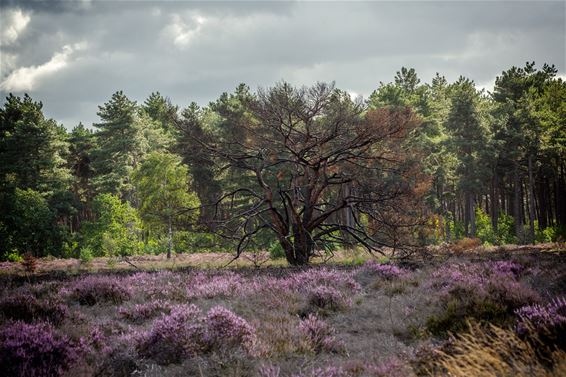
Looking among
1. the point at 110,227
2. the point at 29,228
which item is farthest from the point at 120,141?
the point at 110,227

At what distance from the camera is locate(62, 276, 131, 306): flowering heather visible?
30.3ft

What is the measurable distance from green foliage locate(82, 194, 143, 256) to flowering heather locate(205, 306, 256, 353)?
2684cm

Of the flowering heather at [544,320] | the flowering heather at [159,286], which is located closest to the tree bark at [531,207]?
the flowering heather at [159,286]

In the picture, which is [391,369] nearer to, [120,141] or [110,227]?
[110,227]

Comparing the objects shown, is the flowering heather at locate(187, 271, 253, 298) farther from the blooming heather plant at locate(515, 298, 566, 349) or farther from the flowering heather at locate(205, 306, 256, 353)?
the blooming heather plant at locate(515, 298, 566, 349)

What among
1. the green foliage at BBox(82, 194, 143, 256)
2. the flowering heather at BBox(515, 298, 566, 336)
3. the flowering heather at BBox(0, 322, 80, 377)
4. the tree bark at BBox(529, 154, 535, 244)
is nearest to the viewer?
the flowering heather at BBox(0, 322, 80, 377)

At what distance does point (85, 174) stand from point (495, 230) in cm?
5381

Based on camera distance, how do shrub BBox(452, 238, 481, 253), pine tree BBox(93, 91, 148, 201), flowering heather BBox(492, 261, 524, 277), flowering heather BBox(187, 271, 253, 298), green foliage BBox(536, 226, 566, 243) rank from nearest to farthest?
flowering heather BBox(187, 271, 253, 298) → flowering heather BBox(492, 261, 524, 277) → shrub BBox(452, 238, 481, 253) → green foliage BBox(536, 226, 566, 243) → pine tree BBox(93, 91, 148, 201)

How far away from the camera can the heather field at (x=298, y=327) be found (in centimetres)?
451

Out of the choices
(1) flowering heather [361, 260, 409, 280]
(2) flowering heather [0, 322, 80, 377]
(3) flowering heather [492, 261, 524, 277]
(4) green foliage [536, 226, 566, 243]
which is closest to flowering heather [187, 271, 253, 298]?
(1) flowering heather [361, 260, 409, 280]

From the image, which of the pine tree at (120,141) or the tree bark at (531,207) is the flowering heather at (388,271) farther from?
the pine tree at (120,141)

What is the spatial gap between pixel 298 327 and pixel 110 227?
2946cm

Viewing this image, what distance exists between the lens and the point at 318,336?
596 centimetres

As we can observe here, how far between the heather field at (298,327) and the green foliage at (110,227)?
71.7 ft
